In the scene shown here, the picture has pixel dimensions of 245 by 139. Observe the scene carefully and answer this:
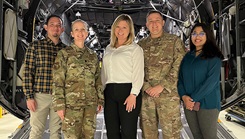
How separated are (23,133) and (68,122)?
165cm

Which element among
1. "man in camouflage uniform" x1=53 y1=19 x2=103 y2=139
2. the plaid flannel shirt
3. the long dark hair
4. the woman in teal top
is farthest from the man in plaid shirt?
the long dark hair

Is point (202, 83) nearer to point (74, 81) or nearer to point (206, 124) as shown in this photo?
point (206, 124)

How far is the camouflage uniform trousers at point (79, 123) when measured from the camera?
2.19m

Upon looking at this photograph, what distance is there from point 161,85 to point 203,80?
395 millimetres

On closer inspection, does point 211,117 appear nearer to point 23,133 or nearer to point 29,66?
point 29,66

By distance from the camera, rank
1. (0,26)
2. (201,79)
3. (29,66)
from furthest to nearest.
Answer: (0,26) → (29,66) → (201,79)

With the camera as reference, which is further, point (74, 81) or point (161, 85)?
point (161, 85)

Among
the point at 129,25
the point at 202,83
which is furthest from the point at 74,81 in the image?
the point at 202,83

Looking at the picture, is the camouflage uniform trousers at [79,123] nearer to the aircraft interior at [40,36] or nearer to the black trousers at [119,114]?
the black trousers at [119,114]

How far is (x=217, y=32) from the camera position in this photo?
14.4 ft

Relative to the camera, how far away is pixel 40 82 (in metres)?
2.51

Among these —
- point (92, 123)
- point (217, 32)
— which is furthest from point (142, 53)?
point (217, 32)

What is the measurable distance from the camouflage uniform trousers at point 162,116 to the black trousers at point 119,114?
0.48 ft

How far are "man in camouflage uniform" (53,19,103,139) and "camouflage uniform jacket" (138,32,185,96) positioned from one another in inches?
20.6
